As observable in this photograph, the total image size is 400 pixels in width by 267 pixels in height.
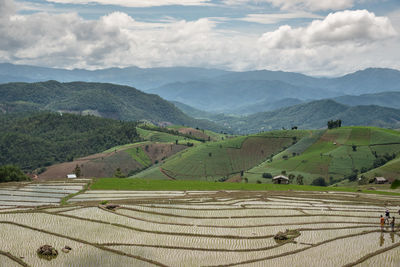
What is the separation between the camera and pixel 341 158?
16888cm

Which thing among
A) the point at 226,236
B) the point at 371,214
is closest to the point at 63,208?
the point at 226,236

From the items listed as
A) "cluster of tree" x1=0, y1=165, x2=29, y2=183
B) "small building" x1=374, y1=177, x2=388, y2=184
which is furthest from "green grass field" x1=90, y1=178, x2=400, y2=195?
"small building" x1=374, y1=177, x2=388, y2=184

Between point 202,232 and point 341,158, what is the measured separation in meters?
136

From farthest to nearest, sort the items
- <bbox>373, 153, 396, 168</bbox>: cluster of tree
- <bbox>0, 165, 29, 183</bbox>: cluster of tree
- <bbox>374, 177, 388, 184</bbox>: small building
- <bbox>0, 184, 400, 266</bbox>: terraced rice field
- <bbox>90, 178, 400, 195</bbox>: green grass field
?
<bbox>373, 153, 396, 168</bbox>: cluster of tree
<bbox>374, 177, 388, 184</bbox>: small building
<bbox>0, 165, 29, 183</bbox>: cluster of tree
<bbox>90, 178, 400, 195</bbox>: green grass field
<bbox>0, 184, 400, 266</bbox>: terraced rice field

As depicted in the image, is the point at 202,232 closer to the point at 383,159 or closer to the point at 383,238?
the point at 383,238

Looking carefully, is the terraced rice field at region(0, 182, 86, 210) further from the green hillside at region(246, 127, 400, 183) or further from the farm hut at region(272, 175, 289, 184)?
the green hillside at region(246, 127, 400, 183)

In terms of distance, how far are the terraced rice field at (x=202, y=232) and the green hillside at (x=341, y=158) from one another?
90.4 m

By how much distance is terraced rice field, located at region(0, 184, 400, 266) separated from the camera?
129 ft

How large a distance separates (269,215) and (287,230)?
8377 millimetres

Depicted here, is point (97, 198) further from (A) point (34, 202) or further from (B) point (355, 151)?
(B) point (355, 151)

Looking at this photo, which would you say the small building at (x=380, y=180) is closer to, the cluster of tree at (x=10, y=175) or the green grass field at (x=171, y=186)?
the green grass field at (x=171, y=186)

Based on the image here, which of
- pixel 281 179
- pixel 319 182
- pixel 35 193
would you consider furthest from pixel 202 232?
pixel 319 182

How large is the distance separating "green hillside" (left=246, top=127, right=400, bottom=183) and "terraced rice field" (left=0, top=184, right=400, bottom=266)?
90409mm

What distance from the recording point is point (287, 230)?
48.0m
